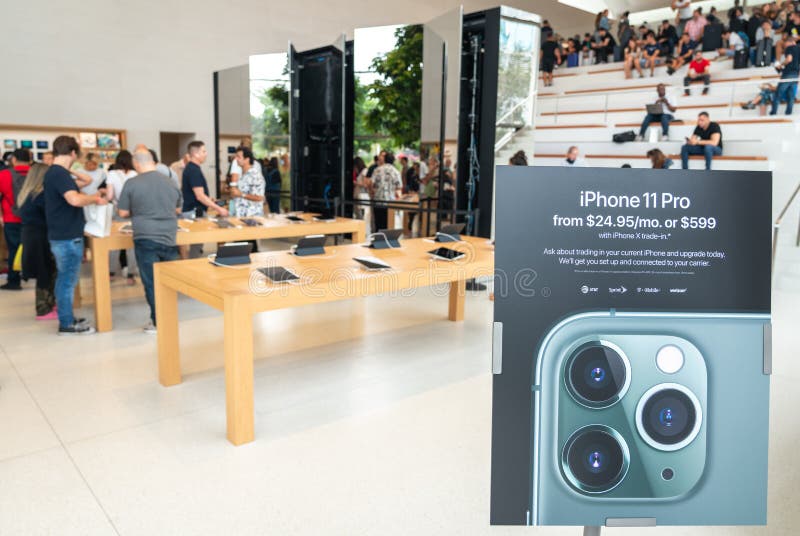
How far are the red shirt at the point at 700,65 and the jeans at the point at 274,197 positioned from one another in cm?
842

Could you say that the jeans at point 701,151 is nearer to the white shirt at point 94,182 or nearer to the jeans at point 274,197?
the jeans at point 274,197

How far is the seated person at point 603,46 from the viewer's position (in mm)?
14688

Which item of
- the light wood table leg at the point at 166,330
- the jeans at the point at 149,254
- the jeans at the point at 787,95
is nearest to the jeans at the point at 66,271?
the jeans at the point at 149,254

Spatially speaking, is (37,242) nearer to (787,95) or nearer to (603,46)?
(787,95)

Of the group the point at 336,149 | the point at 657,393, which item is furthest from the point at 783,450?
the point at 336,149

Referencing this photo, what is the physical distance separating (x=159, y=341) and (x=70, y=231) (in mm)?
1496

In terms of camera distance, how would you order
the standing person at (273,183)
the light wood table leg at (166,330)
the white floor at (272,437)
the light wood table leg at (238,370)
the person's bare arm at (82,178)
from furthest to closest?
the standing person at (273,183), the person's bare arm at (82,178), the light wood table leg at (166,330), the light wood table leg at (238,370), the white floor at (272,437)

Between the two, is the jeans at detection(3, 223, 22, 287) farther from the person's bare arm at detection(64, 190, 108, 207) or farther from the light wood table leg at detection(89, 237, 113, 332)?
the person's bare arm at detection(64, 190, 108, 207)

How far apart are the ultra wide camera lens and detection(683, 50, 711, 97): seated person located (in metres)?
12.0

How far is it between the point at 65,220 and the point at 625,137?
9.57m

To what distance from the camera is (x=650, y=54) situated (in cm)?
1340

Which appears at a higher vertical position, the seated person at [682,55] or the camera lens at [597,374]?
the seated person at [682,55]

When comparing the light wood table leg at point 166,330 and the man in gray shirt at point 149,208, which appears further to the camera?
the man in gray shirt at point 149,208

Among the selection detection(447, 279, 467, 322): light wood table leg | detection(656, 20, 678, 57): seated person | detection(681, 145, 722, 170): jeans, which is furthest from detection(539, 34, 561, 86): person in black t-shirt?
detection(447, 279, 467, 322): light wood table leg
